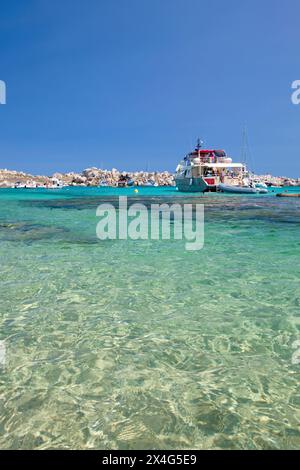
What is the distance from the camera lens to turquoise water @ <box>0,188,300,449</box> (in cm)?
286

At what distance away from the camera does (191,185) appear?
269 ft

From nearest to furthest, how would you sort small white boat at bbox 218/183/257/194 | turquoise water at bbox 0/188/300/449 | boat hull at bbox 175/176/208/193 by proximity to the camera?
turquoise water at bbox 0/188/300/449
small white boat at bbox 218/183/257/194
boat hull at bbox 175/176/208/193

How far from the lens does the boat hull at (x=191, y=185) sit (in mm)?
77750

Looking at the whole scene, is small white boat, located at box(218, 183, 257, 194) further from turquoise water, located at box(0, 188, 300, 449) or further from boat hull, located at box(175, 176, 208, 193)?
turquoise water, located at box(0, 188, 300, 449)

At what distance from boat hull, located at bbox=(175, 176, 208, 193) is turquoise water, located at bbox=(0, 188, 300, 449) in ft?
232

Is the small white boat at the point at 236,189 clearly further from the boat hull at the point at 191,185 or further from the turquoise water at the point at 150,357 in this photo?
the turquoise water at the point at 150,357

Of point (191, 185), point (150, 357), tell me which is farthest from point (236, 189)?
point (150, 357)

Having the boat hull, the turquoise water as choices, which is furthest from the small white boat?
the turquoise water

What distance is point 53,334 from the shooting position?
184 inches

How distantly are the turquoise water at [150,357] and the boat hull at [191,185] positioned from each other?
2789 inches

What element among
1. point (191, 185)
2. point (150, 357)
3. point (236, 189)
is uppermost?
point (191, 185)

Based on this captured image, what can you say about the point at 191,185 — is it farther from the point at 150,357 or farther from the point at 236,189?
the point at 150,357

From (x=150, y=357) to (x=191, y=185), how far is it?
79907 millimetres
